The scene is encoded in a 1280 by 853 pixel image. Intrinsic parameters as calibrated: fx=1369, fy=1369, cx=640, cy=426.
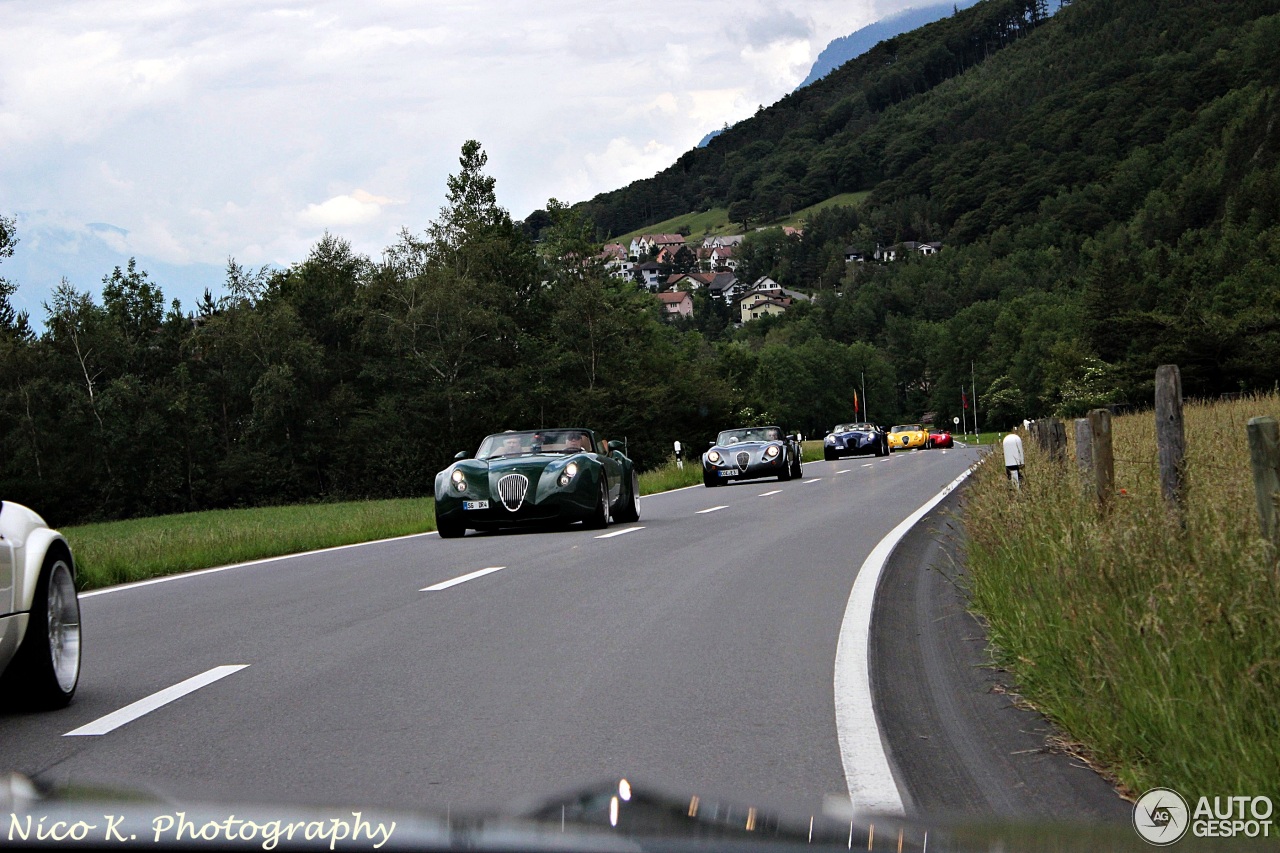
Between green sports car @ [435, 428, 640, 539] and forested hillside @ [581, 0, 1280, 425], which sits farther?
forested hillside @ [581, 0, 1280, 425]

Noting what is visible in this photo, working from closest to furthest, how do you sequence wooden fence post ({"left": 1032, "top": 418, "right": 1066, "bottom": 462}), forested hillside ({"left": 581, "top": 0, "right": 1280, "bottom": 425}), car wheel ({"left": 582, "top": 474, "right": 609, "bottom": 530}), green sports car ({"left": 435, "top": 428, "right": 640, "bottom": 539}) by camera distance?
wooden fence post ({"left": 1032, "top": 418, "right": 1066, "bottom": 462}) → green sports car ({"left": 435, "top": 428, "right": 640, "bottom": 539}) → car wheel ({"left": 582, "top": 474, "right": 609, "bottom": 530}) → forested hillside ({"left": 581, "top": 0, "right": 1280, "bottom": 425})

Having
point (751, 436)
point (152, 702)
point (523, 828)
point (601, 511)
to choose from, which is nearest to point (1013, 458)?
point (601, 511)

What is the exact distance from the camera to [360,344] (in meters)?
69.4

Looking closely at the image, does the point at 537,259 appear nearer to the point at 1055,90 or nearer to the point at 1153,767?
the point at 1153,767

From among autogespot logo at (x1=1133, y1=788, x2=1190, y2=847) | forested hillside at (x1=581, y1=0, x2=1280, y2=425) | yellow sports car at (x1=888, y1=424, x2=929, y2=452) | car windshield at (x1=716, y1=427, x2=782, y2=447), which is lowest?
yellow sports car at (x1=888, y1=424, x2=929, y2=452)

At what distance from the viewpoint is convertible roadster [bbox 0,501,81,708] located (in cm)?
566

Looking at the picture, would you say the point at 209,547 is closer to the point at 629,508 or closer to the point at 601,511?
the point at 601,511

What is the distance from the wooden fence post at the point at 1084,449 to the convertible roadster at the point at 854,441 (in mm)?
38687

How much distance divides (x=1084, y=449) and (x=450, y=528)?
337 inches

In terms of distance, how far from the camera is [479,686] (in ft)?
21.3

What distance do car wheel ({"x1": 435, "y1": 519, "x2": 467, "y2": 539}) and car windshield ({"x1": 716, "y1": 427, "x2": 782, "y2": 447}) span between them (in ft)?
52.0

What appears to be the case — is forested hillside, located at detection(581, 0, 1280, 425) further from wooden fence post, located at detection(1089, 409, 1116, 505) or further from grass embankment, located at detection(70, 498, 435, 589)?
wooden fence post, located at detection(1089, 409, 1116, 505)

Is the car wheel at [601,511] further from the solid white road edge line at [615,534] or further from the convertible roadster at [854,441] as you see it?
the convertible roadster at [854,441]

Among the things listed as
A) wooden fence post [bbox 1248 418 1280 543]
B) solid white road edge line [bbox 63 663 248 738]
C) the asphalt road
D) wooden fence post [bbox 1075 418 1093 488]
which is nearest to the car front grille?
the asphalt road
